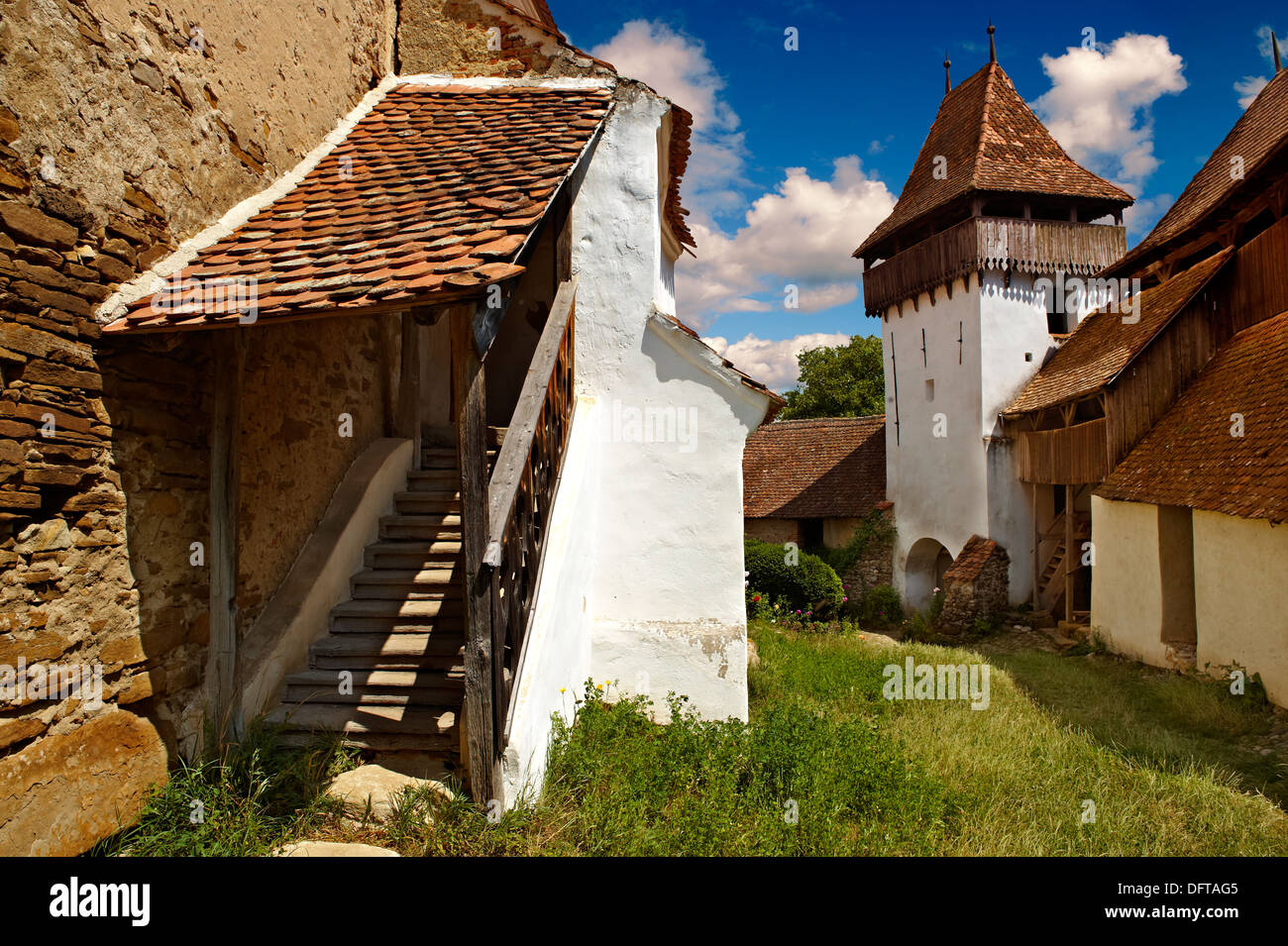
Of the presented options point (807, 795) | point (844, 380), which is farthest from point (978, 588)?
point (844, 380)

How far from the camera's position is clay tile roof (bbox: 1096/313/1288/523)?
29.0 feet

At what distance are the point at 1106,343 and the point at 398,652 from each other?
15.6 meters

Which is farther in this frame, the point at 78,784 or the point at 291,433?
the point at 291,433

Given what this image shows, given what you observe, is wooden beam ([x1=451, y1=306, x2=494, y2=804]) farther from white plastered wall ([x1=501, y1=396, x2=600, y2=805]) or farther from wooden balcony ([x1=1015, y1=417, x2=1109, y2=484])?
wooden balcony ([x1=1015, y1=417, x2=1109, y2=484])

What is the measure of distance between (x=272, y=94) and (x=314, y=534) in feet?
10.8

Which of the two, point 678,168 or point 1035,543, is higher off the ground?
point 678,168

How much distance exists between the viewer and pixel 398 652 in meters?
5.19

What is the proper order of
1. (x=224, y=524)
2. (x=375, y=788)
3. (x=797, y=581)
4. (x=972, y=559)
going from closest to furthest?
(x=375, y=788) < (x=224, y=524) < (x=797, y=581) < (x=972, y=559)

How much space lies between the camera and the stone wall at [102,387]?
11.1 feet

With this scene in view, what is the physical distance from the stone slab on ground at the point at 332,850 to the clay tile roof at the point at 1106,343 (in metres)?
13.7

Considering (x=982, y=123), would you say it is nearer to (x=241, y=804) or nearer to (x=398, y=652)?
(x=398, y=652)

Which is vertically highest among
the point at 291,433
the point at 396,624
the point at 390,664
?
the point at 291,433

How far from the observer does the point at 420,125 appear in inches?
244
